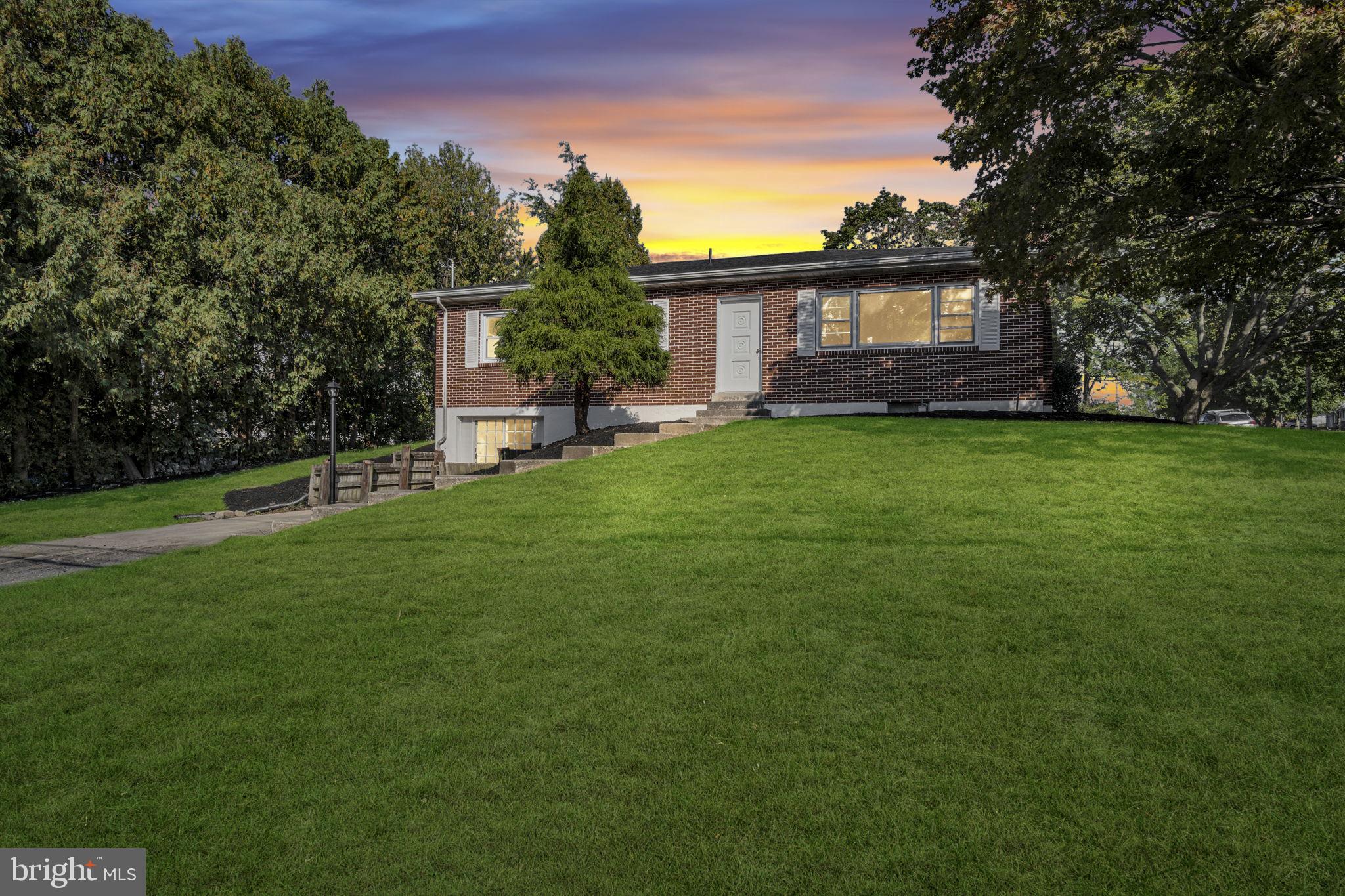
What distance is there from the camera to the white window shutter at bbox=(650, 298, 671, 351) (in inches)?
789

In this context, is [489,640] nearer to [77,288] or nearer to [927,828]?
[927,828]

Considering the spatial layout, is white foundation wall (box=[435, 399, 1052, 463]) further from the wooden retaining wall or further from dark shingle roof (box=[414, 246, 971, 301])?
dark shingle roof (box=[414, 246, 971, 301])

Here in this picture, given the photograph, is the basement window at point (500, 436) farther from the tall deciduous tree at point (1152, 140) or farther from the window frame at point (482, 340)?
the tall deciduous tree at point (1152, 140)

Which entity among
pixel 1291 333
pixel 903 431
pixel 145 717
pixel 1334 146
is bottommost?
pixel 145 717

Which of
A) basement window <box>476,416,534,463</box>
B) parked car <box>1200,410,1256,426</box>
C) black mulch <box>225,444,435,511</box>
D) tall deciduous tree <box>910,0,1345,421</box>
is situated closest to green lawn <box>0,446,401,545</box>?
black mulch <box>225,444,435,511</box>

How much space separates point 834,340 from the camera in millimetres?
18984

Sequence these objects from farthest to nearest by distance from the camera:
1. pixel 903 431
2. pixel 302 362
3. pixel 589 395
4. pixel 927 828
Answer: pixel 302 362
pixel 589 395
pixel 903 431
pixel 927 828

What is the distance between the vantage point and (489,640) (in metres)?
6.38

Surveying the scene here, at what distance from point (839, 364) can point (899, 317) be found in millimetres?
1677

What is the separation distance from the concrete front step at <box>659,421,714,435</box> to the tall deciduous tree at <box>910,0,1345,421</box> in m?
6.36

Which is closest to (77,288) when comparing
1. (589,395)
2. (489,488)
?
(589,395)

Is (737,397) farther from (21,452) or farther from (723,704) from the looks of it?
(21,452)

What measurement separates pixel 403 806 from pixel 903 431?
1186 cm

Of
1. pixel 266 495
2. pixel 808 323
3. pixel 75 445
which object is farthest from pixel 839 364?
pixel 75 445
